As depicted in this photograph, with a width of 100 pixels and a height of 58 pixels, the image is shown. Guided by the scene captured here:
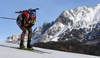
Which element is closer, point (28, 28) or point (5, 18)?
point (28, 28)

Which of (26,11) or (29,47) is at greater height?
(26,11)

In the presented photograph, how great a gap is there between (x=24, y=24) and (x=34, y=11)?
76cm

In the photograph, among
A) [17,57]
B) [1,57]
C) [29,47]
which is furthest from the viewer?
[29,47]

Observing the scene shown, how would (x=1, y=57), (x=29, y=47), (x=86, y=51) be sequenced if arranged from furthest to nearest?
(x=86, y=51) < (x=29, y=47) < (x=1, y=57)

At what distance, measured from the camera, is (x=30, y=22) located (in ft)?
23.2

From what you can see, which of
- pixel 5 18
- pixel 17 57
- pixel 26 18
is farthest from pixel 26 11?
pixel 17 57

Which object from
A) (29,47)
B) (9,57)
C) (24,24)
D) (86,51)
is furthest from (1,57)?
(86,51)

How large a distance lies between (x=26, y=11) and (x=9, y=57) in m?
3.90

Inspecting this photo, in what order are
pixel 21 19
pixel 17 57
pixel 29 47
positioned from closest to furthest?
pixel 17 57 < pixel 29 47 < pixel 21 19

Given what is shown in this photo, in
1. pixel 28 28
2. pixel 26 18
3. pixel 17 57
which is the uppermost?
pixel 26 18

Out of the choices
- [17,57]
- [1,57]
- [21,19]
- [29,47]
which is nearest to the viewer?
[1,57]

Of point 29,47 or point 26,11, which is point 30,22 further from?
point 29,47

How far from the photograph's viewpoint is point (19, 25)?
293 inches

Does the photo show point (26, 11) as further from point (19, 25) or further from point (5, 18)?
point (5, 18)
